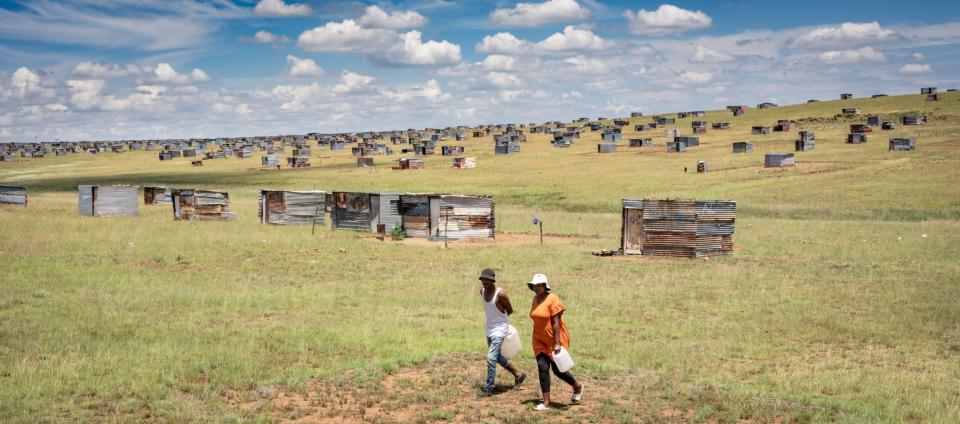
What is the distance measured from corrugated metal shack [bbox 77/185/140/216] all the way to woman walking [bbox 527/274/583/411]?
33.5 metres

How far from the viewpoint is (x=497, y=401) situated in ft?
35.8

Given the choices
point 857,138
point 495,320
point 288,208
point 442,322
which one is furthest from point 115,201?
point 857,138

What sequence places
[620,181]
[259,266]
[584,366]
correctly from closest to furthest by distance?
[584,366]
[259,266]
[620,181]

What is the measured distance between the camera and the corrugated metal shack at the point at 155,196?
4853 centimetres

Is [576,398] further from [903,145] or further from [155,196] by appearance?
[903,145]

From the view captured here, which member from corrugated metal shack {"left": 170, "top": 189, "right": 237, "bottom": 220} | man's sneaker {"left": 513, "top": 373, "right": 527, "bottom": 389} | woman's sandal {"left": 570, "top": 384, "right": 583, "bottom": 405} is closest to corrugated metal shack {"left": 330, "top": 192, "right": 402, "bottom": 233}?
corrugated metal shack {"left": 170, "top": 189, "right": 237, "bottom": 220}

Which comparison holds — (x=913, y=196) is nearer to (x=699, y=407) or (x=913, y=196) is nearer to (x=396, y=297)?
(x=396, y=297)

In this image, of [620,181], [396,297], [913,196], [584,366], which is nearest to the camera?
[584,366]

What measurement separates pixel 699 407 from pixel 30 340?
11.2m

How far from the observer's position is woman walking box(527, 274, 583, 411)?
9859mm

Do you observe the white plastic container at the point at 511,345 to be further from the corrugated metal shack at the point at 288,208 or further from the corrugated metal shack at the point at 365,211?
the corrugated metal shack at the point at 288,208

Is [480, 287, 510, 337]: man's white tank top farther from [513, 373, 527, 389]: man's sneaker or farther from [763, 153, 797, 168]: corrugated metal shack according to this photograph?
[763, 153, 797, 168]: corrugated metal shack

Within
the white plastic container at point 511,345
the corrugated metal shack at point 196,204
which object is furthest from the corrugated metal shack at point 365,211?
the white plastic container at point 511,345

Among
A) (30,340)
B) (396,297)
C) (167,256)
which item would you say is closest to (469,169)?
(167,256)
